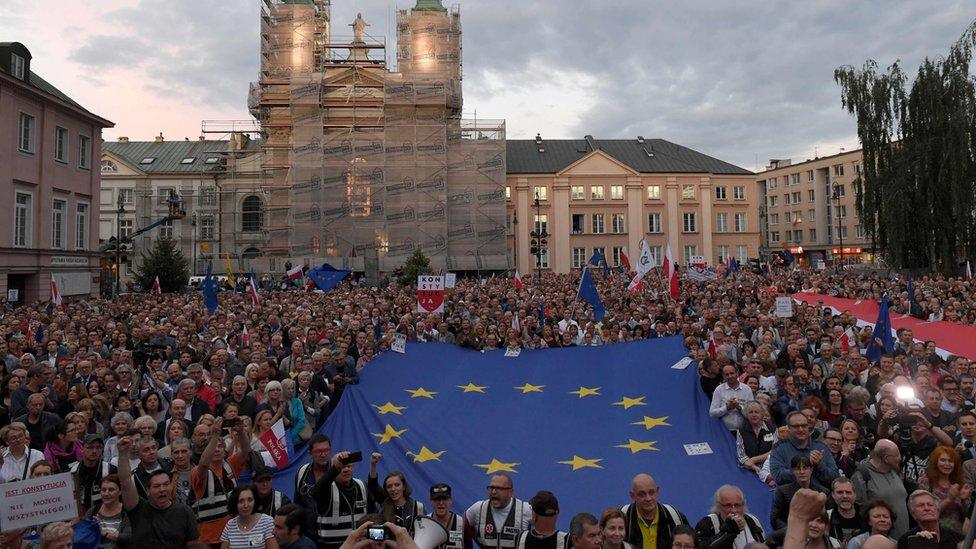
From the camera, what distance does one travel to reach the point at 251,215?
58.0m

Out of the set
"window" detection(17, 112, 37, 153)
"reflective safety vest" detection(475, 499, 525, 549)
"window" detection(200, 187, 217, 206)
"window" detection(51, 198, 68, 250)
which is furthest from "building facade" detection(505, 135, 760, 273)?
"reflective safety vest" detection(475, 499, 525, 549)

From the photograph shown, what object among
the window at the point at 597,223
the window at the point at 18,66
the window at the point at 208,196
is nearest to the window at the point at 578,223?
the window at the point at 597,223

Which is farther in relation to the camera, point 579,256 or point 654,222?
point 654,222

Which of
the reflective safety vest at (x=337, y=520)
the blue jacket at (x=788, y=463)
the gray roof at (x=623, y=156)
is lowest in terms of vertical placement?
the reflective safety vest at (x=337, y=520)

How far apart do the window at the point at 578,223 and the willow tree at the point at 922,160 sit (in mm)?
28592

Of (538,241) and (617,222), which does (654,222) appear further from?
(538,241)

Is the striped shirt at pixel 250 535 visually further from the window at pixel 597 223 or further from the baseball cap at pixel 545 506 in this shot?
the window at pixel 597 223

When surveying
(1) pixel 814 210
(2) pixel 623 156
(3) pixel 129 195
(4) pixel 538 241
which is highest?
(2) pixel 623 156

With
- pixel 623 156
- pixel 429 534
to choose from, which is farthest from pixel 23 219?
pixel 623 156

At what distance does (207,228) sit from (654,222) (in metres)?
39.9

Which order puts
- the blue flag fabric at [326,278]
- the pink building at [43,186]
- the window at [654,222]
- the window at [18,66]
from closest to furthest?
the blue flag fabric at [326,278], the pink building at [43,186], the window at [18,66], the window at [654,222]

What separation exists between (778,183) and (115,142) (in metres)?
76.0

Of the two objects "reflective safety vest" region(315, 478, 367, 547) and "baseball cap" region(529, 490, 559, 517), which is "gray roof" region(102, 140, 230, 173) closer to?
"reflective safety vest" region(315, 478, 367, 547)

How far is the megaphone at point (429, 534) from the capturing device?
464cm
